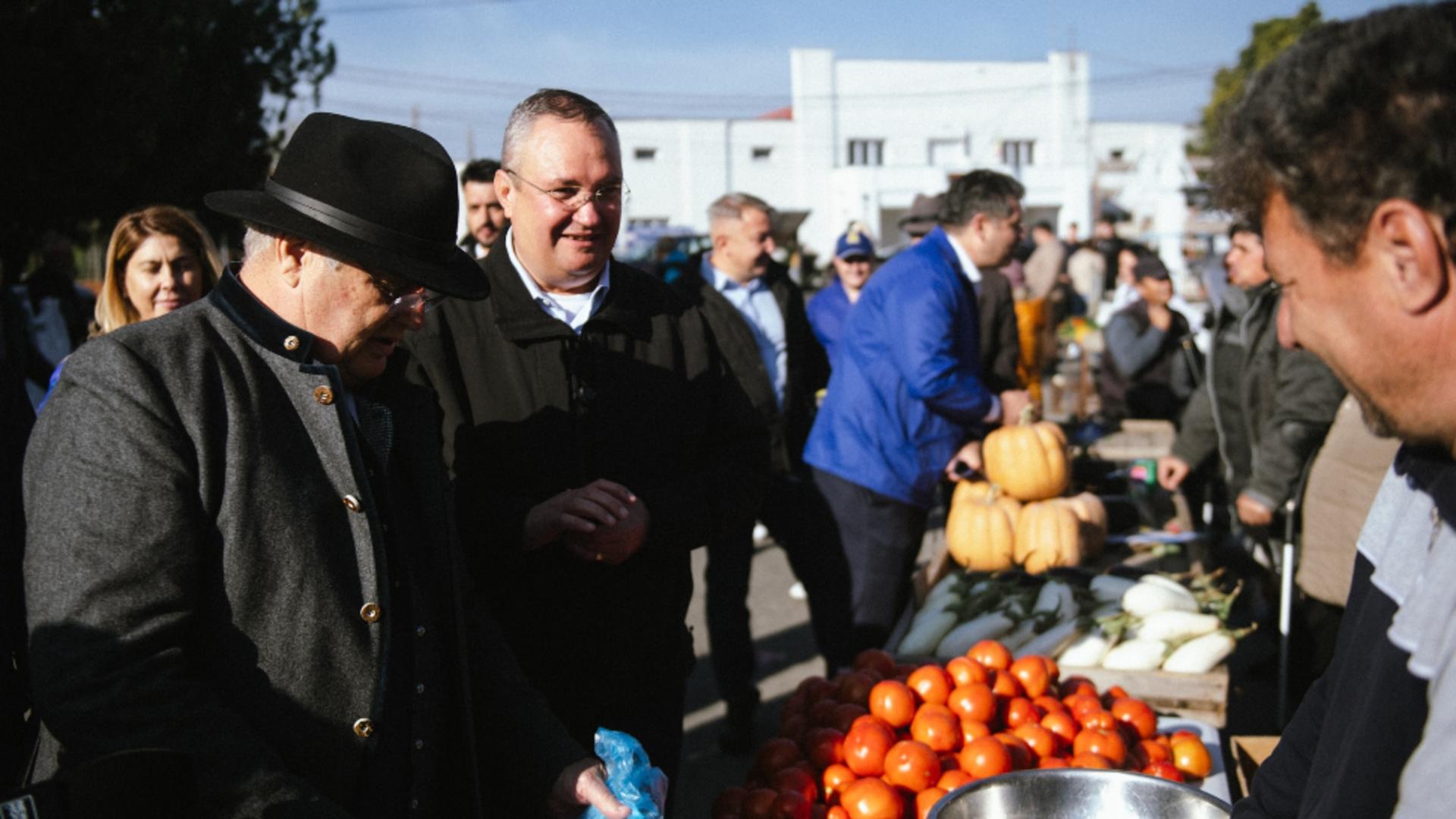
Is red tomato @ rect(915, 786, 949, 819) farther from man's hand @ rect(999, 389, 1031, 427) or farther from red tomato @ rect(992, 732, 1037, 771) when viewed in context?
man's hand @ rect(999, 389, 1031, 427)

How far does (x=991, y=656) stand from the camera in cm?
312

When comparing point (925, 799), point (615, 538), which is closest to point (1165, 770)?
point (925, 799)

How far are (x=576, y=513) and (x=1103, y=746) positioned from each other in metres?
1.37

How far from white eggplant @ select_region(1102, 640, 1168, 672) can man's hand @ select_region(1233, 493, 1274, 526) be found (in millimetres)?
1132

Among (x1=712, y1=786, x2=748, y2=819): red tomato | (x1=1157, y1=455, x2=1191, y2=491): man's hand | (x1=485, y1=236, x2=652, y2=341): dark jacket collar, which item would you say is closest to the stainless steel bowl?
(x1=712, y1=786, x2=748, y2=819): red tomato

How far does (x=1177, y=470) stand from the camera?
5.77m

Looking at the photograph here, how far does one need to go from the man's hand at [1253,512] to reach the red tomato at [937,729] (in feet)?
7.74

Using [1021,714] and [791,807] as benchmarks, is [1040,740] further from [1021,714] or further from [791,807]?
[791,807]

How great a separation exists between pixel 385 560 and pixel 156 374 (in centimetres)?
42

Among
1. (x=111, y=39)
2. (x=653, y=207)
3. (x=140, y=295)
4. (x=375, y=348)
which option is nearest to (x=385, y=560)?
(x=375, y=348)

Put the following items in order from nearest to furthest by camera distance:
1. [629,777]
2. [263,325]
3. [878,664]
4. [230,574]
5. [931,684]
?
1. [230,574]
2. [263,325]
3. [629,777]
4. [931,684]
5. [878,664]

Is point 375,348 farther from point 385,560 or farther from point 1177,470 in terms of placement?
point 1177,470

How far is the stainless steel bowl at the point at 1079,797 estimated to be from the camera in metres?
2.05

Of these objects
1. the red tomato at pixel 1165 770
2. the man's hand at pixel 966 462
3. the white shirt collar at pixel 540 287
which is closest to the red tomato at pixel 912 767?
the red tomato at pixel 1165 770
